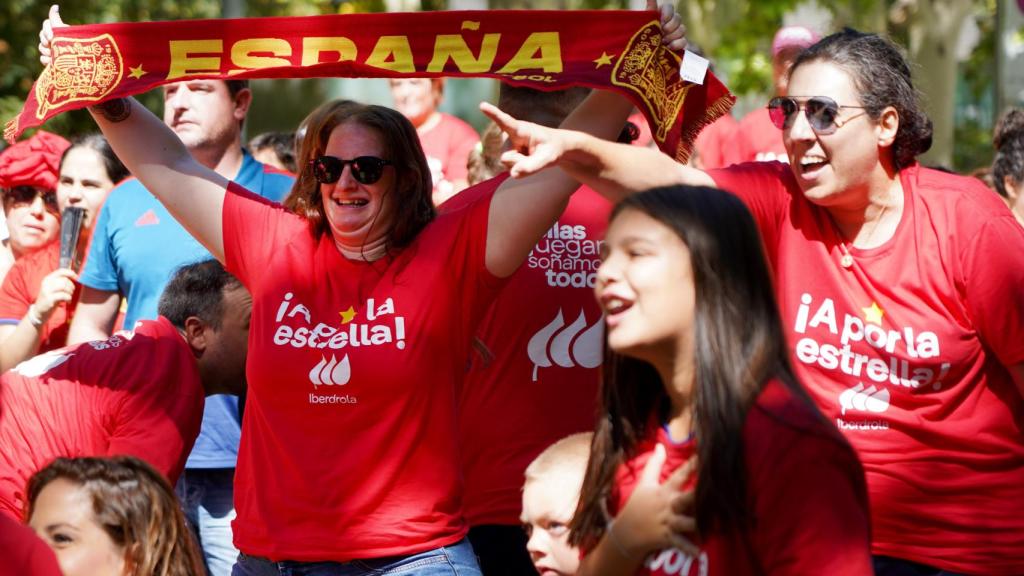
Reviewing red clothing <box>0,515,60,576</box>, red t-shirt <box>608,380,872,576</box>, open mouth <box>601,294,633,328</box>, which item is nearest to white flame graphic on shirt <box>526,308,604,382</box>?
open mouth <box>601,294,633,328</box>

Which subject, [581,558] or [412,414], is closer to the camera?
[581,558]

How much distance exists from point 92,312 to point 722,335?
3835 millimetres

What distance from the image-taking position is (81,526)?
3.92 metres

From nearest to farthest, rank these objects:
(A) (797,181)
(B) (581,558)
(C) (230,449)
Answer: (B) (581,558), (A) (797,181), (C) (230,449)

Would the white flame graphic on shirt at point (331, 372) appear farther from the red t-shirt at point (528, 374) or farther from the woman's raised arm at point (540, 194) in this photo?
the red t-shirt at point (528, 374)

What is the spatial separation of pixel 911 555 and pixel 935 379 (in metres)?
0.50

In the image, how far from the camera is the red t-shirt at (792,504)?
2658mm

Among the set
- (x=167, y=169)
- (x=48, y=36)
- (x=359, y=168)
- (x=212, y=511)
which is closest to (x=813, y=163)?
(x=359, y=168)

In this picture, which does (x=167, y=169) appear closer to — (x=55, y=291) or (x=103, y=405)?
(x=103, y=405)

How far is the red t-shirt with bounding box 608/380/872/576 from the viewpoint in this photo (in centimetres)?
266

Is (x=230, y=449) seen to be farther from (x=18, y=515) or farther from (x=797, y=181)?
(x=797, y=181)

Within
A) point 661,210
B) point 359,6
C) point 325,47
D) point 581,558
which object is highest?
point 359,6

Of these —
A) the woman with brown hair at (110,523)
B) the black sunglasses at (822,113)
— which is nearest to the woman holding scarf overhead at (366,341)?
the woman with brown hair at (110,523)

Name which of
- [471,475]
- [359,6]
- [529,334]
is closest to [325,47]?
[529,334]
